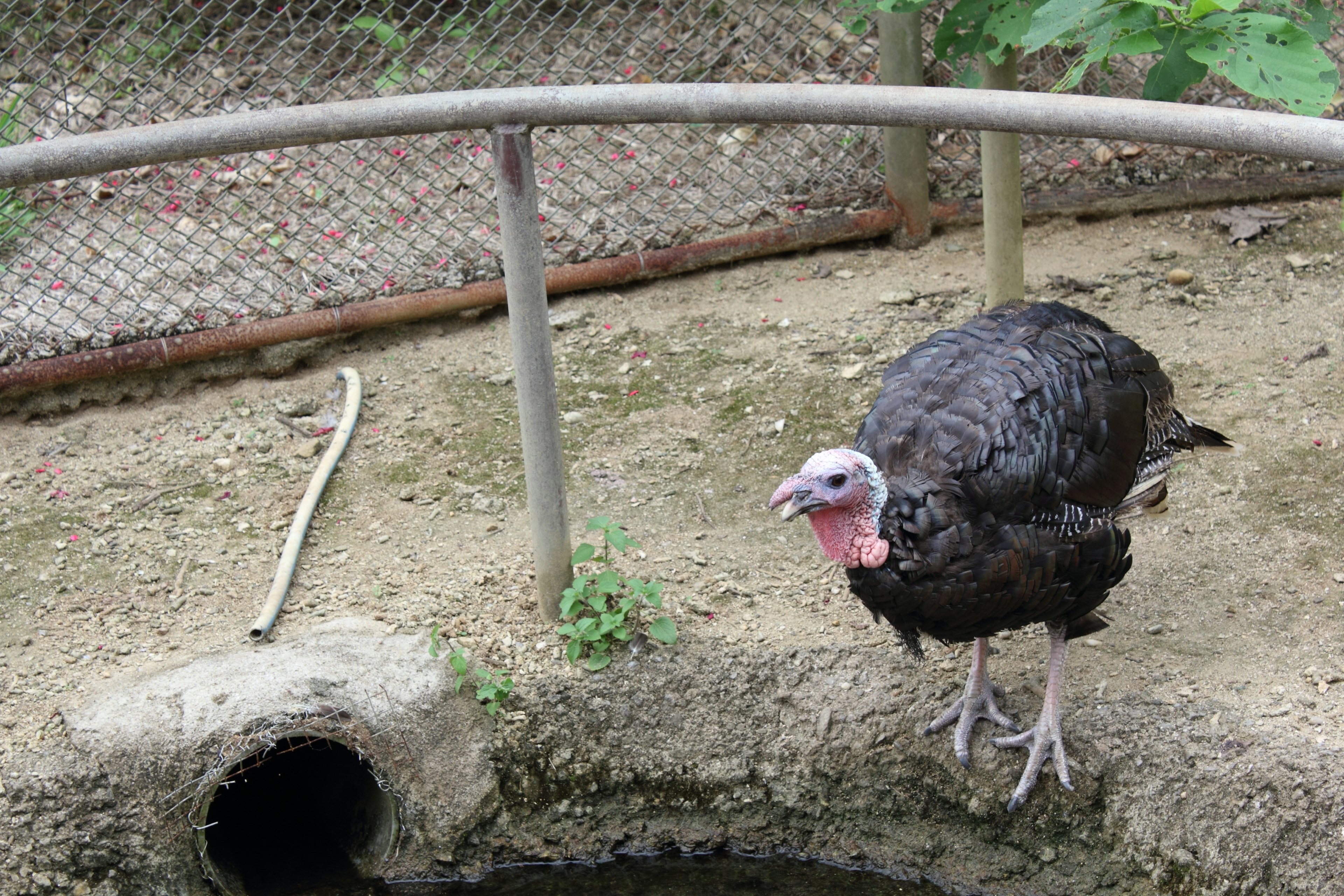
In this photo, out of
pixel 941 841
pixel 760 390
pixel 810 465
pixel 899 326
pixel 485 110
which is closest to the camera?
pixel 810 465

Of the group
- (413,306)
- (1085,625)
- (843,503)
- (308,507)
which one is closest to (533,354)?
(843,503)

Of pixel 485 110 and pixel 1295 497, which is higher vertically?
pixel 485 110

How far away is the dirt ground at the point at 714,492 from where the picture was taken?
3039 mm

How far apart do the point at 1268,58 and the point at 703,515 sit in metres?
1.96

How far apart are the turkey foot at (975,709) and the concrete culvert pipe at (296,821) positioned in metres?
1.45

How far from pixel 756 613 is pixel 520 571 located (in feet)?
2.31

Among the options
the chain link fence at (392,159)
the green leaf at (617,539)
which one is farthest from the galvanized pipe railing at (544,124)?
the chain link fence at (392,159)

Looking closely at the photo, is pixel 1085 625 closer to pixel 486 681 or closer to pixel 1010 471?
pixel 1010 471

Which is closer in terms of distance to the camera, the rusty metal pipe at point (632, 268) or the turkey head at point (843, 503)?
the turkey head at point (843, 503)

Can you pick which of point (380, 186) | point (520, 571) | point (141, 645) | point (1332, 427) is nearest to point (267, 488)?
point (141, 645)

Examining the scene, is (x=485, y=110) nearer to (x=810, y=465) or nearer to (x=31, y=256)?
(x=810, y=465)

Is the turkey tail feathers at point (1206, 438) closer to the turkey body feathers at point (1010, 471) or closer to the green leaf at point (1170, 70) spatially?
the turkey body feathers at point (1010, 471)

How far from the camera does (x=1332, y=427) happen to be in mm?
3721

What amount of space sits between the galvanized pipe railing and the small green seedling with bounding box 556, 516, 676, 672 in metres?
0.30
